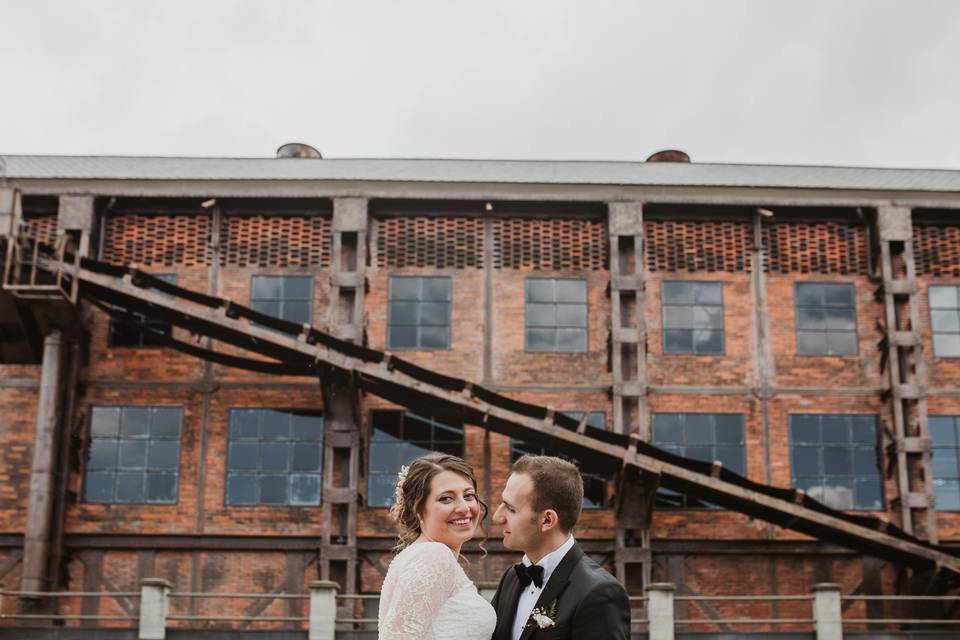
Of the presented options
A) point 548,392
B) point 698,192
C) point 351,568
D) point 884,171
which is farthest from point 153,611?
point 884,171

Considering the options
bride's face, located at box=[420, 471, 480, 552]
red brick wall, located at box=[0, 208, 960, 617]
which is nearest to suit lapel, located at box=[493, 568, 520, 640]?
bride's face, located at box=[420, 471, 480, 552]

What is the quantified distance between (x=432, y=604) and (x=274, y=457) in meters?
16.7

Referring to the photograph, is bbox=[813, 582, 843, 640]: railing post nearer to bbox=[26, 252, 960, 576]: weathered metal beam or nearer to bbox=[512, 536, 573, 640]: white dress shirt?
bbox=[26, 252, 960, 576]: weathered metal beam

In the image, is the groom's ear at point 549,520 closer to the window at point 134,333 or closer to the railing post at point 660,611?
the railing post at point 660,611

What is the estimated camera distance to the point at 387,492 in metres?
21.1

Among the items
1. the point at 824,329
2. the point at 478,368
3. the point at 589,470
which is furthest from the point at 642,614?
the point at 824,329

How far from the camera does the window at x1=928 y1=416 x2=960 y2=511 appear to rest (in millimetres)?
21453

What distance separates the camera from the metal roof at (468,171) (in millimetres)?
23875

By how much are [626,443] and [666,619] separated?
10.1 feet

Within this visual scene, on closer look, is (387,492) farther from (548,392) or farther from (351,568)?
(548,392)

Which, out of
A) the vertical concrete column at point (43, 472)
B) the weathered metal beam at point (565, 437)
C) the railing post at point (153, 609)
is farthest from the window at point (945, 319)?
the vertical concrete column at point (43, 472)

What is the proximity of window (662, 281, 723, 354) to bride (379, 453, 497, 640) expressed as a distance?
1715 cm

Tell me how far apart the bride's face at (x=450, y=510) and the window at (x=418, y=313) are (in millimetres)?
16692

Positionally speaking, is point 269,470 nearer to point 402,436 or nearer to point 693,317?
point 402,436
